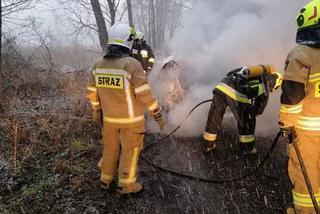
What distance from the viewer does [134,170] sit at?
365 centimetres

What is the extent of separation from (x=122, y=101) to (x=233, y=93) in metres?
1.80

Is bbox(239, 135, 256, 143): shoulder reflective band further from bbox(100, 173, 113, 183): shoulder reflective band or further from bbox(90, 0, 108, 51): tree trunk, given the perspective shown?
bbox(90, 0, 108, 51): tree trunk

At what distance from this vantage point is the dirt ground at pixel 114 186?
11.3ft

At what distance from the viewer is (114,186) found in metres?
3.87

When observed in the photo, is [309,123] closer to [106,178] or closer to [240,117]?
[240,117]

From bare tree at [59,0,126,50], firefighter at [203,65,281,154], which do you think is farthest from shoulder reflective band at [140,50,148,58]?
bare tree at [59,0,126,50]

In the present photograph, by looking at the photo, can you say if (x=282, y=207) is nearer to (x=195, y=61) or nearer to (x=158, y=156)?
(x=158, y=156)

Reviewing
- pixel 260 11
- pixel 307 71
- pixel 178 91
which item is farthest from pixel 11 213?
pixel 260 11

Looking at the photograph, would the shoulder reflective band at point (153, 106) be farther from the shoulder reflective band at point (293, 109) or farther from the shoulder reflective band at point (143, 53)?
the shoulder reflective band at point (143, 53)

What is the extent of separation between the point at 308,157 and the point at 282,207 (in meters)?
0.84

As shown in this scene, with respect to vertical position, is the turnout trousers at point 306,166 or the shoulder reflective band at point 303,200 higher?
the turnout trousers at point 306,166

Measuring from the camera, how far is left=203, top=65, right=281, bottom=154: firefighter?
14.0ft

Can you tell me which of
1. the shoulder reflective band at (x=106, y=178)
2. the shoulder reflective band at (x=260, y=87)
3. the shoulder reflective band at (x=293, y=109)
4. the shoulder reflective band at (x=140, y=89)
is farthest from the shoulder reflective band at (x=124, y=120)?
the shoulder reflective band at (x=260, y=87)

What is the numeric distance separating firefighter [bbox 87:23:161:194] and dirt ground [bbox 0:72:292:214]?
354 millimetres
